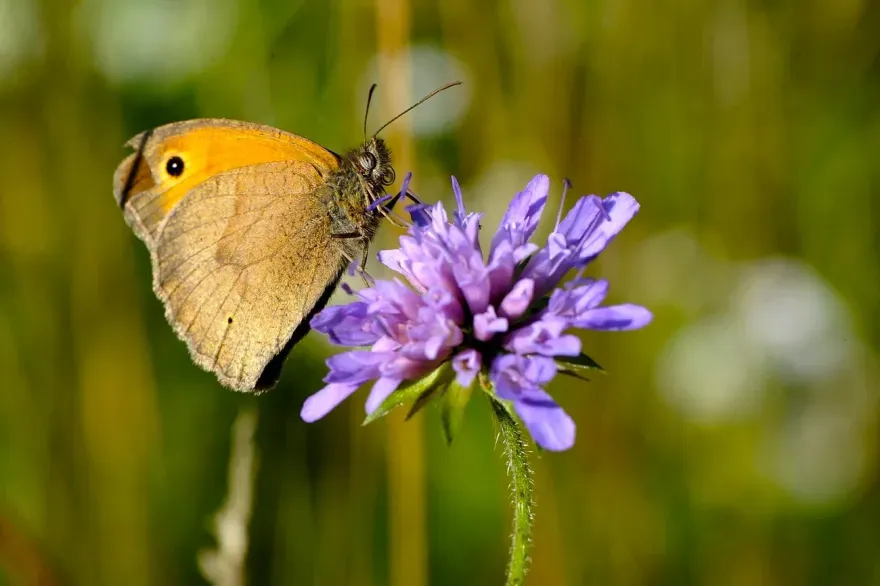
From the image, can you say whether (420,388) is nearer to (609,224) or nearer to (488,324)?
(488,324)

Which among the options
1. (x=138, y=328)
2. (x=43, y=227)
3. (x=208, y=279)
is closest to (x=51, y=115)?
(x=43, y=227)

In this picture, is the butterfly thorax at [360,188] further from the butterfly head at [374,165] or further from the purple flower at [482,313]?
the purple flower at [482,313]

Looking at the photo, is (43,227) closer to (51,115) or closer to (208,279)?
(51,115)

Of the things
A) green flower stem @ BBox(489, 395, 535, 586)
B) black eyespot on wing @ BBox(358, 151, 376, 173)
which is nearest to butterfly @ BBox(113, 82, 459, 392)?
black eyespot on wing @ BBox(358, 151, 376, 173)

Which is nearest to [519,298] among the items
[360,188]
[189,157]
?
[360,188]

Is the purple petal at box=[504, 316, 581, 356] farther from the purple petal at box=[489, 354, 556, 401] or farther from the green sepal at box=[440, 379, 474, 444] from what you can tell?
the green sepal at box=[440, 379, 474, 444]

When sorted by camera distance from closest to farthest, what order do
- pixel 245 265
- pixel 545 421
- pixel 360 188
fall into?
1. pixel 545 421
2. pixel 360 188
3. pixel 245 265

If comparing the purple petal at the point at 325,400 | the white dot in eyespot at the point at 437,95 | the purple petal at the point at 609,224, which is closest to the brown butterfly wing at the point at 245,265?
the purple petal at the point at 325,400
